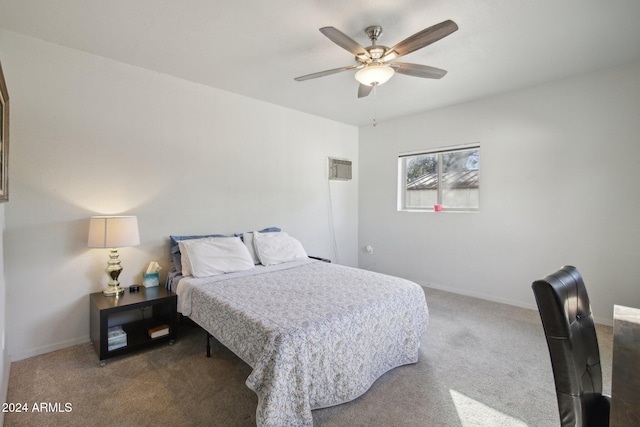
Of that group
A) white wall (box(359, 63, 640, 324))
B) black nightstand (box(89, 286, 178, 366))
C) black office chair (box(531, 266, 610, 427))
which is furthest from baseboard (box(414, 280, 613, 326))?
black nightstand (box(89, 286, 178, 366))

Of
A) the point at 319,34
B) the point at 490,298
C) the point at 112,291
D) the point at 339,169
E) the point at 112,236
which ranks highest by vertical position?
the point at 319,34

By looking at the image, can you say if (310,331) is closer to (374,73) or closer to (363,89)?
(374,73)

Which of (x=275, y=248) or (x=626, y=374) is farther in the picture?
(x=275, y=248)

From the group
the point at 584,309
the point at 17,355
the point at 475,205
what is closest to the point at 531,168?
the point at 475,205

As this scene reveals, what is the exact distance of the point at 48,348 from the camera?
240cm

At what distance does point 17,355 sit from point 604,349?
474 centimetres

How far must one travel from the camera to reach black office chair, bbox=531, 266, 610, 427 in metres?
0.92

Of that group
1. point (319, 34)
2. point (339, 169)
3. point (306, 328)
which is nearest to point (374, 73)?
point (319, 34)

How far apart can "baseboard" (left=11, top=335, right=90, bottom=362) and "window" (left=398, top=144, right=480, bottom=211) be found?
4.14m

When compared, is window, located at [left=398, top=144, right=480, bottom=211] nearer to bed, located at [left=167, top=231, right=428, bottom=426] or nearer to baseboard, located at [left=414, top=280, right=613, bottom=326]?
baseboard, located at [left=414, top=280, right=613, bottom=326]

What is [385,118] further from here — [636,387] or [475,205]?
[636,387]

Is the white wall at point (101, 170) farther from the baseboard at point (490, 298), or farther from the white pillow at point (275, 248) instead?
the baseboard at point (490, 298)

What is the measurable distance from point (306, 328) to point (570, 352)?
1134 mm

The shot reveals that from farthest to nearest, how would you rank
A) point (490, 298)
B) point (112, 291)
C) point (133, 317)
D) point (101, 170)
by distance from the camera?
point (490, 298) < point (133, 317) < point (101, 170) < point (112, 291)
